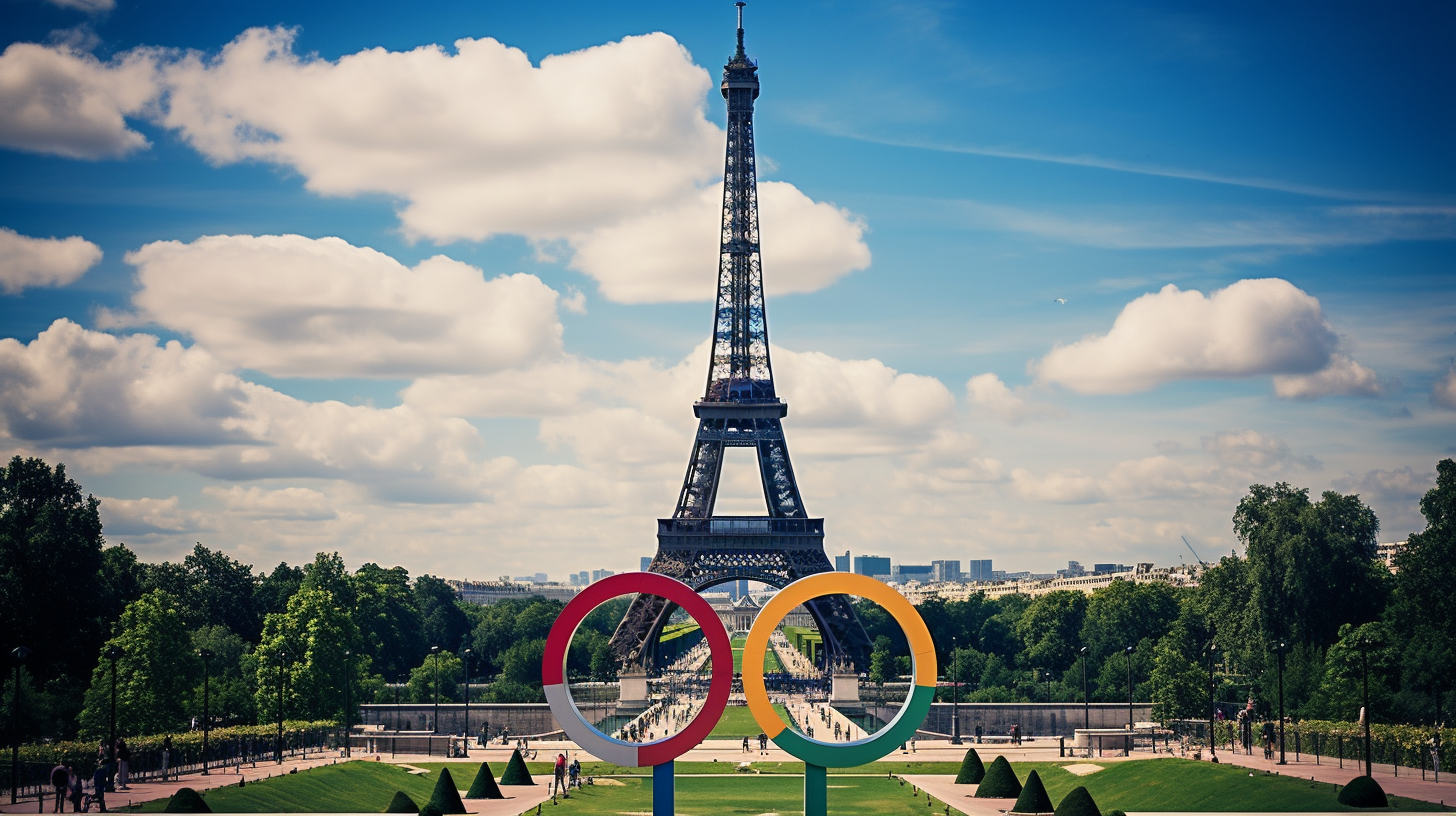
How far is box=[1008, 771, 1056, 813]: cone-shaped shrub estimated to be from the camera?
38625 mm

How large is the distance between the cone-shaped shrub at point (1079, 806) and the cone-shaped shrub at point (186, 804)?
2109 cm

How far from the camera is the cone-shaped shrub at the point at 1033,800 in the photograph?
38625mm

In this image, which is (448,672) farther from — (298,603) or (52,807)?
(52,807)

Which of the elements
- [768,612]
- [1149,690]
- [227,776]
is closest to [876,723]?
[1149,690]

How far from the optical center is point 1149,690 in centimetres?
7200

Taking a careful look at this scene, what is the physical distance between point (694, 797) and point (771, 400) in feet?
143

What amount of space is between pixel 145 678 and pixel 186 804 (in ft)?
76.8

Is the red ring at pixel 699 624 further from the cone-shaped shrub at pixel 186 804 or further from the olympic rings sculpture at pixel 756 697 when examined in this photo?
the cone-shaped shrub at pixel 186 804

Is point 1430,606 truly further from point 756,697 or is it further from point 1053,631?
point 1053,631

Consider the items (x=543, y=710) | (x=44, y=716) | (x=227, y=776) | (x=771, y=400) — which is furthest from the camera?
(x=771, y=400)

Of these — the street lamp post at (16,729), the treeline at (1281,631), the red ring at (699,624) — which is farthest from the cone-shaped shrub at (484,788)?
the treeline at (1281,631)

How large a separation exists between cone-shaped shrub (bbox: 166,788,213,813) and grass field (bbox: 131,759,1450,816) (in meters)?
1.45

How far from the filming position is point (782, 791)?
47.8m

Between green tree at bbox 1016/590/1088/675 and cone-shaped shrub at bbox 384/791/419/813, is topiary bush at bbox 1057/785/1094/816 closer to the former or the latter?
cone-shaped shrub at bbox 384/791/419/813
